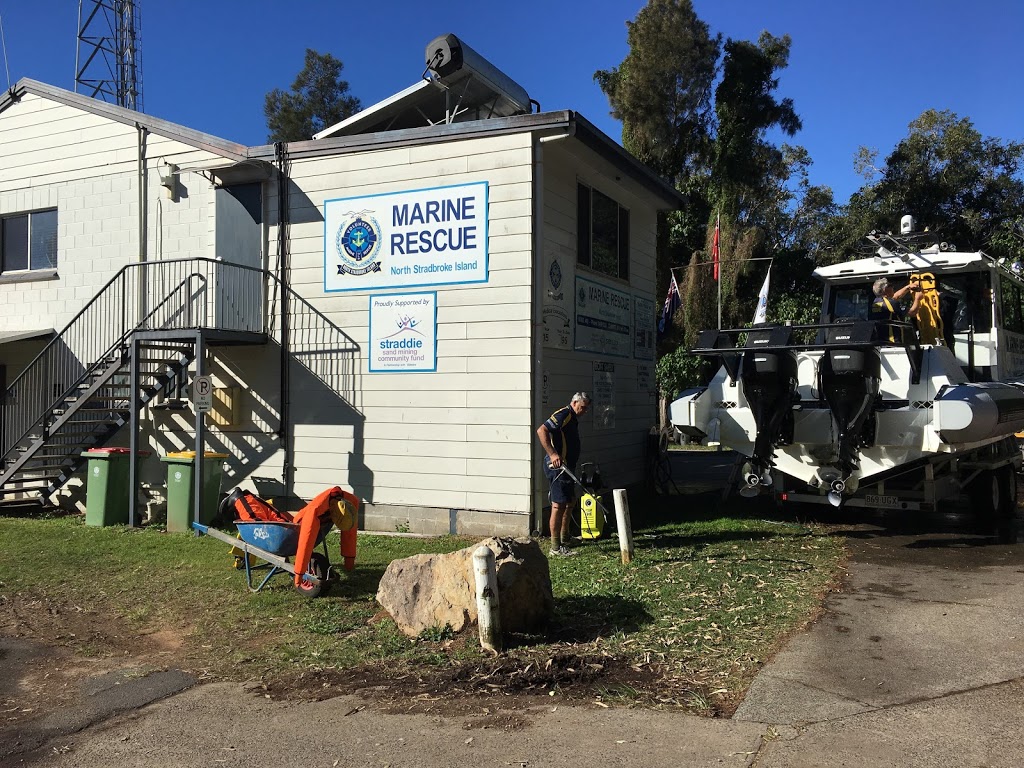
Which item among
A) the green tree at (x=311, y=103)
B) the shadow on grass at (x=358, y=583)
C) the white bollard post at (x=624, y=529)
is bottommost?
the shadow on grass at (x=358, y=583)

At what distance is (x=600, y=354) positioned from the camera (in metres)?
11.7

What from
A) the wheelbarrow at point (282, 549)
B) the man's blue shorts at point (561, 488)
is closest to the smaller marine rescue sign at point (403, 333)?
the man's blue shorts at point (561, 488)

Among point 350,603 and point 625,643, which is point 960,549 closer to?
point 625,643

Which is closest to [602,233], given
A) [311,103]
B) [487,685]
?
[487,685]

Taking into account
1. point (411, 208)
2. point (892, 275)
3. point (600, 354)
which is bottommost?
point (600, 354)

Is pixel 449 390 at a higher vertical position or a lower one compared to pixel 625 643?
higher

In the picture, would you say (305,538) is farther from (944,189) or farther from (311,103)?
(311,103)

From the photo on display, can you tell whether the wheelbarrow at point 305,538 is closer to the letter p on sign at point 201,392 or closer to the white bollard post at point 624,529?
the white bollard post at point 624,529

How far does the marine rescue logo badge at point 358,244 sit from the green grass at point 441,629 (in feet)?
11.5

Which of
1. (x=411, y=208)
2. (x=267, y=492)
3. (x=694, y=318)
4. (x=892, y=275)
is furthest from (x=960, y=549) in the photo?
(x=694, y=318)

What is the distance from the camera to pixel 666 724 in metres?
4.26

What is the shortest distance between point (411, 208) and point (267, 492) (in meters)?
4.32

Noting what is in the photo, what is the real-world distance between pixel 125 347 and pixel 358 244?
356 cm

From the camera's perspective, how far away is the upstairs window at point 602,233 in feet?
37.2
